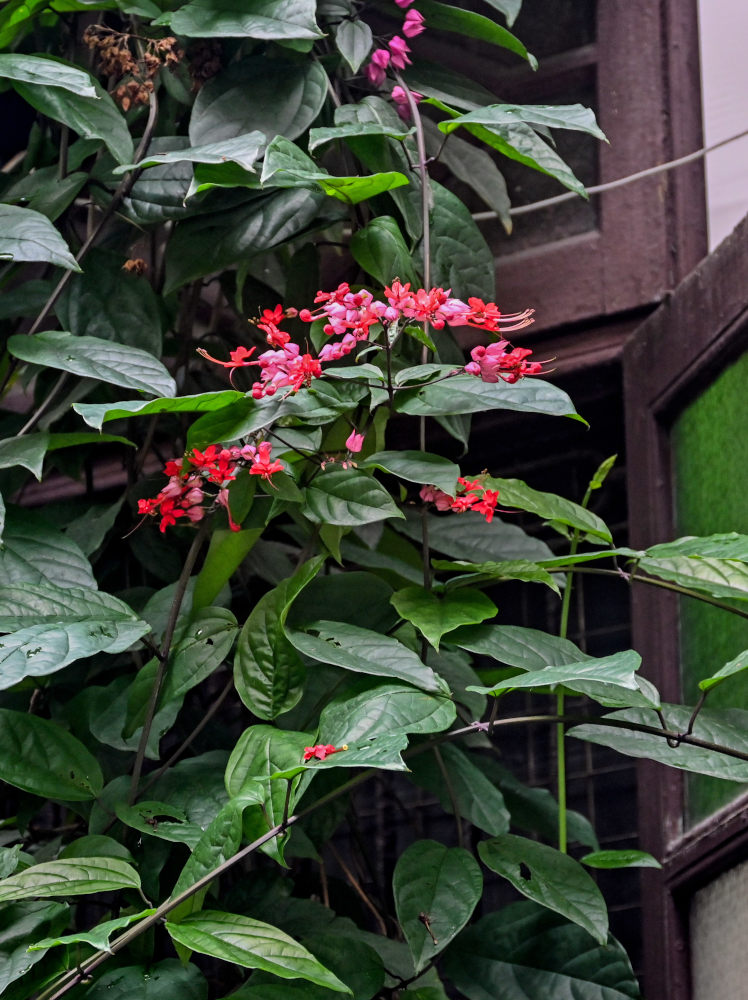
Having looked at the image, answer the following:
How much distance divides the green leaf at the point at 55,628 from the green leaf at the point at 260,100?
47cm

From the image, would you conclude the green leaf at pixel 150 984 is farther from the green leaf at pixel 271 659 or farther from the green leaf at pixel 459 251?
the green leaf at pixel 459 251

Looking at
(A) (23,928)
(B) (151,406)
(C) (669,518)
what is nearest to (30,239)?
(B) (151,406)

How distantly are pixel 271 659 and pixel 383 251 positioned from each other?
15.5 inches

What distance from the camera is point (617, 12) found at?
156cm

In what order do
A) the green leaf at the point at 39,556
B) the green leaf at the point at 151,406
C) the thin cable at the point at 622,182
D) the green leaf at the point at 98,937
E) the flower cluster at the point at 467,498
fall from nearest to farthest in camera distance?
the green leaf at the point at 98,937 < the green leaf at the point at 151,406 < the flower cluster at the point at 467,498 < the green leaf at the point at 39,556 < the thin cable at the point at 622,182

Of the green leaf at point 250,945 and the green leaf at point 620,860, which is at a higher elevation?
the green leaf at point 250,945

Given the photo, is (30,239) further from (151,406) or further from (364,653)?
(364,653)

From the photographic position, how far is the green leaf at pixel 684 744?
101 cm

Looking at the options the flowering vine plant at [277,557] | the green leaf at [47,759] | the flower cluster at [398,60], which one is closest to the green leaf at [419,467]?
the flowering vine plant at [277,557]

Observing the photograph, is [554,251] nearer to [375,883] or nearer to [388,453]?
[388,453]

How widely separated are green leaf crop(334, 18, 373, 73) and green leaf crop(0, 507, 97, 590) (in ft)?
1.82

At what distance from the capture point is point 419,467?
3.42 ft

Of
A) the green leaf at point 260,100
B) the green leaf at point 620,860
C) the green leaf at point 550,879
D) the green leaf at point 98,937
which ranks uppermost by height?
the green leaf at point 260,100

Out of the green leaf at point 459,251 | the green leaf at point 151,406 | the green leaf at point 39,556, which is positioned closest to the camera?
the green leaf at point 151,406
